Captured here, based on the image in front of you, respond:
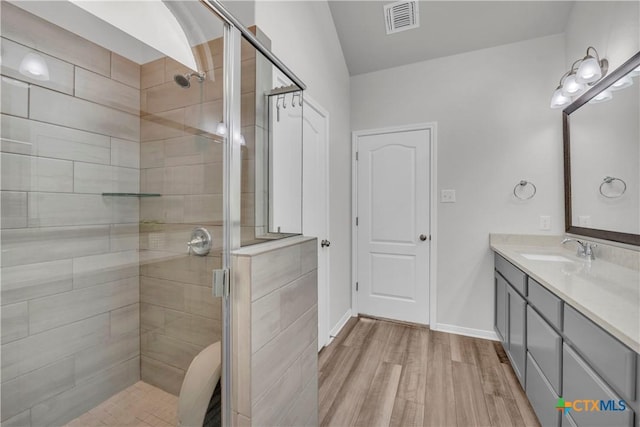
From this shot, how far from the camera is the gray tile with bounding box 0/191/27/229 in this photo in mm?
1012

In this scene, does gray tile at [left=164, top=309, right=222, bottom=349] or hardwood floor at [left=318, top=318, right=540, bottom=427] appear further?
hardwood floor at [left=318, top=318, right=540, bottom=427]

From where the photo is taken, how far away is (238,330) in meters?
0.99

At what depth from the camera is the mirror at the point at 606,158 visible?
162 centimetres

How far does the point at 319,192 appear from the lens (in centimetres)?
233

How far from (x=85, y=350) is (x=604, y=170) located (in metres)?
3.18

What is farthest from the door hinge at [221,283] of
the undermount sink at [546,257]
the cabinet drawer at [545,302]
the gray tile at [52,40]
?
the undermount sink at [546,257]

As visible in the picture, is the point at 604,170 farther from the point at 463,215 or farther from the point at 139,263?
the point at 139,263

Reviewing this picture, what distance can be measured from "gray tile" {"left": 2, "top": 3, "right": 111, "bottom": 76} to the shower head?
0.32 m

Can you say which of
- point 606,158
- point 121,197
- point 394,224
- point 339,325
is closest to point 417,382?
point 339,325

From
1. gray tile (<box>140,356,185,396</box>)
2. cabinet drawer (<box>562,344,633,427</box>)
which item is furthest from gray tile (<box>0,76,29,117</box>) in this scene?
cabinet drawer (<box>562,344,633,427</box>)

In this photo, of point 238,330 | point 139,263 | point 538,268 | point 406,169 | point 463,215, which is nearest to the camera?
point 238,330

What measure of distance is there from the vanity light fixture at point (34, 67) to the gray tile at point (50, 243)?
602 mm

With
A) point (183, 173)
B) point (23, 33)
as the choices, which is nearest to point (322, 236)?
point (183, 173)

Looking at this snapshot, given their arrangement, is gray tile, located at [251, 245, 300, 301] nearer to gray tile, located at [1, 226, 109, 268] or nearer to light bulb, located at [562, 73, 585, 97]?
gray tile, located at [1, 226, 109, 268]
